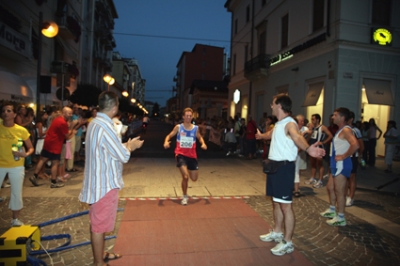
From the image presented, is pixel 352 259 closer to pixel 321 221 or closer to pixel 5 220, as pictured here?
pixel 321 221

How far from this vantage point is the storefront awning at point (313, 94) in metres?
14.5

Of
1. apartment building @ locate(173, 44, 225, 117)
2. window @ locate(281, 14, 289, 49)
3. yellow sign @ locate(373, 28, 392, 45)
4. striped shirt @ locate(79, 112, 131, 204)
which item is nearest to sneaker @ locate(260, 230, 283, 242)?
striped shirt @ locate(79, 112, 131, 204)

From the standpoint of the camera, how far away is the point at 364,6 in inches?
520

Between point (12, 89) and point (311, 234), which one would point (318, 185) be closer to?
point (311, 234)

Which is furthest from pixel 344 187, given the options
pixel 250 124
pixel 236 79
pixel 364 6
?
pixel 236 79

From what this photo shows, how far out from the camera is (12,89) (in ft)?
37.2

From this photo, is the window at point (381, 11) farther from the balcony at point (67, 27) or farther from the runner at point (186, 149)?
the balcony at point (67, 27)

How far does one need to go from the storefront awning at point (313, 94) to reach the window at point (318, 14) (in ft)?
9.56

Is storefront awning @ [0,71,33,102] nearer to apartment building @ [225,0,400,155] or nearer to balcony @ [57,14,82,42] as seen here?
balcony @ [57,14,82,42]

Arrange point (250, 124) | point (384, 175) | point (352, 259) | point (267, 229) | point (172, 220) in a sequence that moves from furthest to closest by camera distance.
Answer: point (250, 124), point (384, 175), point (172, 220), point (267, 229), point (352, 259)

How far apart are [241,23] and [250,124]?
1773 cm

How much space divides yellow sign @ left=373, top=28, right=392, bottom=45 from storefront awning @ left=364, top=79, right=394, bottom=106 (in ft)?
5.76

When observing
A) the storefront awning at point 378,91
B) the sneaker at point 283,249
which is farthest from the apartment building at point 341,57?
the sneaker at point 283,249

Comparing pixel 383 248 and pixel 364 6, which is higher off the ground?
pixel 364 6
